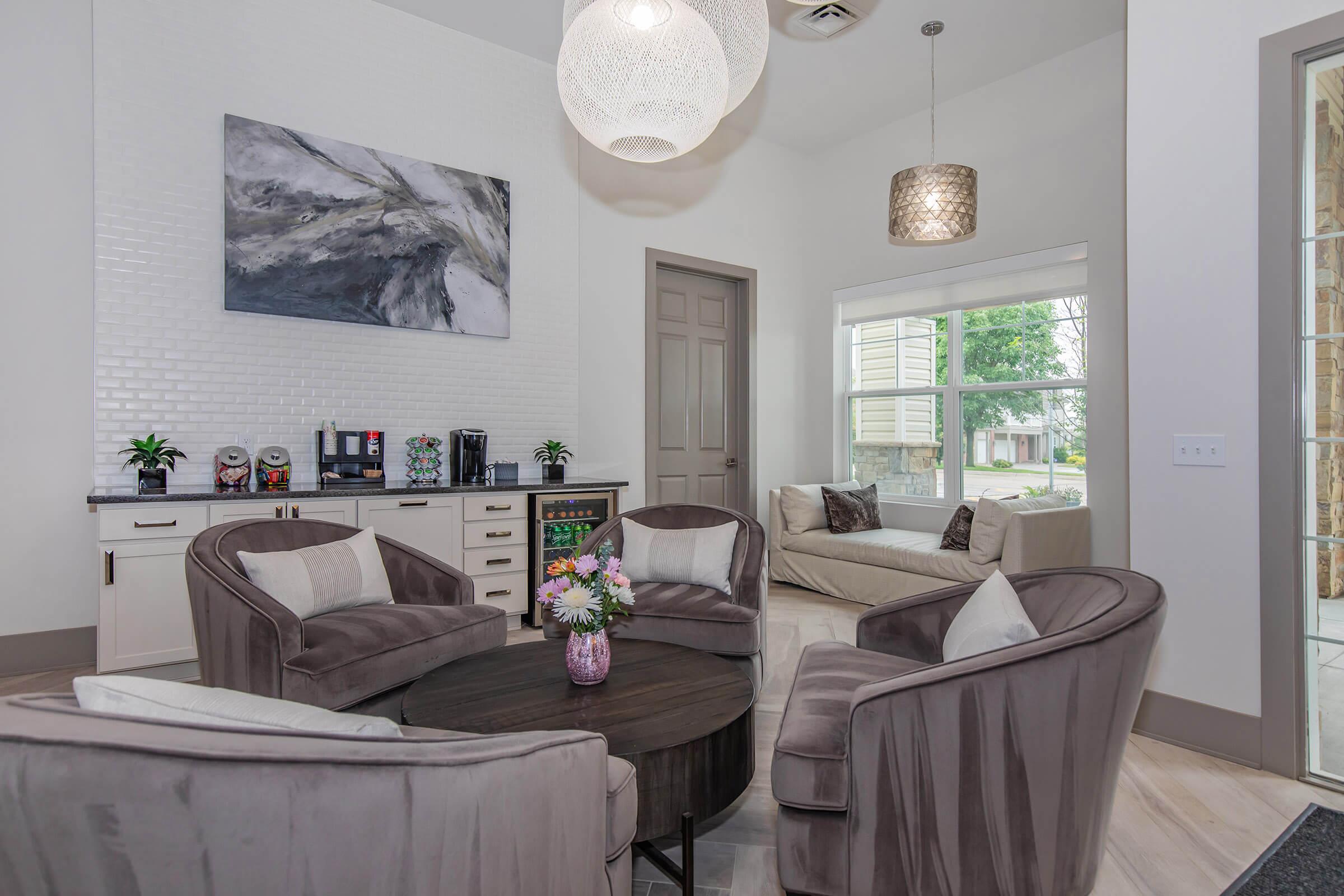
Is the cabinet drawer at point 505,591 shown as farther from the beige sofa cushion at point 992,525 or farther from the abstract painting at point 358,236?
the beige sofa cushion at point 992,525

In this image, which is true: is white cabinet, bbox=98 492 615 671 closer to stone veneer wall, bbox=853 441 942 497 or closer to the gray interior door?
the gray interior door

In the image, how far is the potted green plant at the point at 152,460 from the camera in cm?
328

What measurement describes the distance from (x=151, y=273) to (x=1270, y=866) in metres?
4.41

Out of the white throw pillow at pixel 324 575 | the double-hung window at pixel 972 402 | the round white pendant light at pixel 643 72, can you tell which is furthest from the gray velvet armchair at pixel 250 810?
the double-hung window at pixel 972 402

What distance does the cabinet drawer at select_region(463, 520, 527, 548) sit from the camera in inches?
155

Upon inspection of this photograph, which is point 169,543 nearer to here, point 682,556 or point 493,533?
point 493,533

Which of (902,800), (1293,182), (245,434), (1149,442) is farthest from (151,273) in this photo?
(1293,182)

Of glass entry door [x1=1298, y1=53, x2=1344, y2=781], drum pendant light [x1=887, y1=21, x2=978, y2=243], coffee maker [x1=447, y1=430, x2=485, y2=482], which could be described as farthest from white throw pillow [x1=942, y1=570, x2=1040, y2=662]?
coffee maker [x1=447, y1=430, x2=485, y2=482]

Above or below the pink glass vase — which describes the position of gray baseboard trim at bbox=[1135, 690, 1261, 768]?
below

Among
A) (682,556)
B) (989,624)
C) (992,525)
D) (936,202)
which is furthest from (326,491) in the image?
(992,525)

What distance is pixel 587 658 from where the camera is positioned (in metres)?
2.09

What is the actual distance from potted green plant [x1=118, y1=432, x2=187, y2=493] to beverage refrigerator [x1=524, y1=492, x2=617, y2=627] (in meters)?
1.78

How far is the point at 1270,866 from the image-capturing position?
61 cm

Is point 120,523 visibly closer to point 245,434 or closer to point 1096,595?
point 245,434
